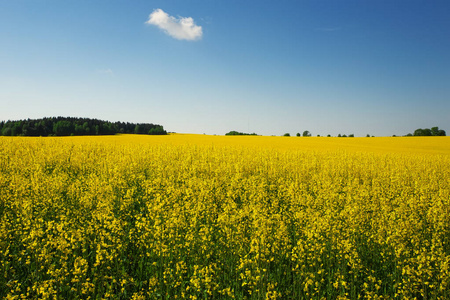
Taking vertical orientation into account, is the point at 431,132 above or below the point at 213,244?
above

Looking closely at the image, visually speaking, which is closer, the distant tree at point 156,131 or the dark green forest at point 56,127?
the dark green forest at point 56,127

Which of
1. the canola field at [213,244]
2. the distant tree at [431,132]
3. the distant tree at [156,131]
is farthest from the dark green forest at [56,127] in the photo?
the distant tree at [431,132]

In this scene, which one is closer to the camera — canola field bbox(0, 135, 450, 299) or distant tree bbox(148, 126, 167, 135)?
canola field bbox(0, 135, 450, 299)

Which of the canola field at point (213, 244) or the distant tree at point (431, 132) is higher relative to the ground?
the distant tree at point (431, 132)

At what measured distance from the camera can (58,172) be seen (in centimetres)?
1111

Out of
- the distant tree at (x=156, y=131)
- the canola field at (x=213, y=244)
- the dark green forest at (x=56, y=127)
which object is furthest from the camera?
the distant tree at (x=156, y=131)

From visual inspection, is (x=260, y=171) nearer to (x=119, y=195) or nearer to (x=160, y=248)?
(x=119, y=195)

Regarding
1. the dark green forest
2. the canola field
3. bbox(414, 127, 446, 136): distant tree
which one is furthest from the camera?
bbox(414, 127, 446, 136): distant tree

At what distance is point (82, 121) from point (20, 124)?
14.1 m

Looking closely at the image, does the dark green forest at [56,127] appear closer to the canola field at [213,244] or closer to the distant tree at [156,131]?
the distant tree at [156,131]

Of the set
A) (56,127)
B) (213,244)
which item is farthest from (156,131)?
(213,244)

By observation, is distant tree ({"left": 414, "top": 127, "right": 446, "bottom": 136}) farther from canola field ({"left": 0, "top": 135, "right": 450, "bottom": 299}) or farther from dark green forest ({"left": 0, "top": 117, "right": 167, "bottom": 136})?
dark green forest ({"left": 0, "top": 117, "right": 167, "bottom": 136})

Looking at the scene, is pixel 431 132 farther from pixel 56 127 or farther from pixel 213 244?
pixel 56 127

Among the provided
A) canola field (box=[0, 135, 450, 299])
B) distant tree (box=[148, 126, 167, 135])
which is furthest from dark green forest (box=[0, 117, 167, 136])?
canola field (box=[0, 135, 450, 299])
